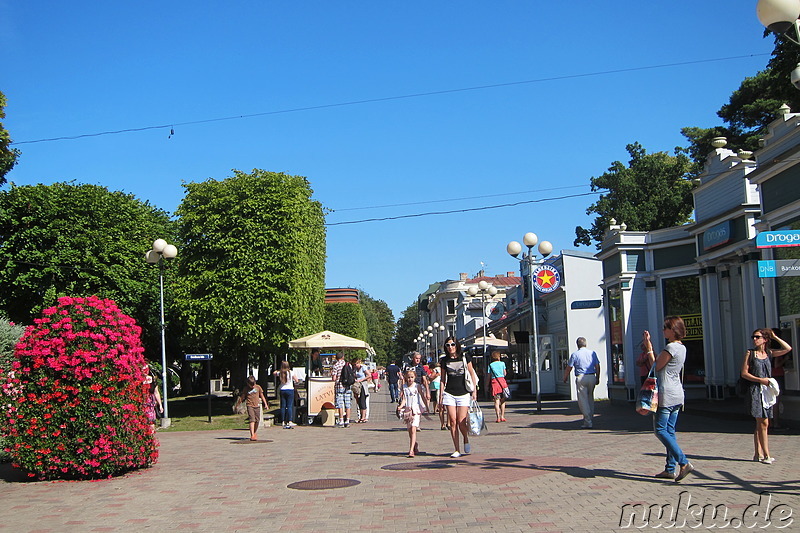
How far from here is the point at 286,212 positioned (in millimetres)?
28312

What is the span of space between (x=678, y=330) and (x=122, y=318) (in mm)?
7809

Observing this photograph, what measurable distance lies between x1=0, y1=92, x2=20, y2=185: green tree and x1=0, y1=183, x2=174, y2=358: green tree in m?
1.31

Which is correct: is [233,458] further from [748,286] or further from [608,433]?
[748,286]

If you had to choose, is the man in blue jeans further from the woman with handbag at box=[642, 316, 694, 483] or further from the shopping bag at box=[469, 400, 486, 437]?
the woman with handbag at box=[642, 316, 694, 483]

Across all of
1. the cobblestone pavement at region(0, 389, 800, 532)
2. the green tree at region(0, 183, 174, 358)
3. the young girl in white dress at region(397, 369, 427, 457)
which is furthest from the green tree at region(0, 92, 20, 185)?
the young girl in white dress at region(397, 369, 427, 457)

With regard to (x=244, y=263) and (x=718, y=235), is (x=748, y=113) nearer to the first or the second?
(x=718, y=235)

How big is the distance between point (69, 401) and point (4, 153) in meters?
16.7

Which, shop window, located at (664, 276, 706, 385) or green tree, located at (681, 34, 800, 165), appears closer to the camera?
shop window, located at (664, 276, 706, 385)

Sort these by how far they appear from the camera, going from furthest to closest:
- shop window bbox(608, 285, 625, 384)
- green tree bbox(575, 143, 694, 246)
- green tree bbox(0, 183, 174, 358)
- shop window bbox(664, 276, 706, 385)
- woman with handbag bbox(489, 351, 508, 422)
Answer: green tree bbox(575, 143, 694, 246), green tree bbox(0, 183, 174, 358), shop window bbox(608, 285, 625, 384), shop window bbox(664, 276, 706, 385), woman with handbag bbox(489, 351, 508, 422)

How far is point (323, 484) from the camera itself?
9977 mm

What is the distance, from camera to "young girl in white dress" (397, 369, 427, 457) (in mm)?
12477

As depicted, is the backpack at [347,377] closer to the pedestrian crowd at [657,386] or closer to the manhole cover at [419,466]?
the pedestrian crowd at [657,386]

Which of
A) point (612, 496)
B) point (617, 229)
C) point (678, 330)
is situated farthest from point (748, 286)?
point (612, 496)

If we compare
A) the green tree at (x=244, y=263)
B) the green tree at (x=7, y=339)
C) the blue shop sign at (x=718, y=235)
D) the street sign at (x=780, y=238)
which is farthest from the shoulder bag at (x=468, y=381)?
the green tree at (x=244, y=263)
